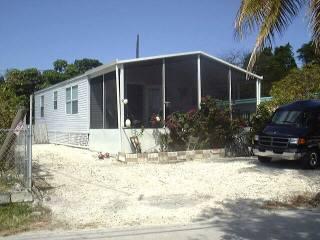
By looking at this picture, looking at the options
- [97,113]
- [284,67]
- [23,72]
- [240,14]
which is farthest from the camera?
[284,67]

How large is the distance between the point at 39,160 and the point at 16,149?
5.35 meters

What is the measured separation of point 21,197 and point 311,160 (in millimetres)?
8516

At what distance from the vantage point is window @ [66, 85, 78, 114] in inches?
880

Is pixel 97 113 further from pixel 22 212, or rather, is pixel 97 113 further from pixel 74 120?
pixel 22 212

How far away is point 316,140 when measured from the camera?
14391 millimetres

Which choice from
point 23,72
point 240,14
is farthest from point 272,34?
point 23,72

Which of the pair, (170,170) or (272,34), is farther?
(170,170)

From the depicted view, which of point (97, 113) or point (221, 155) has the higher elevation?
point (97, 113)

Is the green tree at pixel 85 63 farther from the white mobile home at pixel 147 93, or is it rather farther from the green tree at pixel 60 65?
the white mobile home at pixel 147 93

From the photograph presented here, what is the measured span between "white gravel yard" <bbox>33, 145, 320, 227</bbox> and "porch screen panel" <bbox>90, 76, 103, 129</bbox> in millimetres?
3489

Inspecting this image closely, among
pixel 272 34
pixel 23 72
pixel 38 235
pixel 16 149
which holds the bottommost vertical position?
pixel 38 235

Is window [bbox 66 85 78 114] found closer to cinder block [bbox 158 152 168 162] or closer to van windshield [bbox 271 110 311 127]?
cinder block [bbox 158 152 168 162]

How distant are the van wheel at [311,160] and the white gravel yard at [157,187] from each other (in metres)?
0.30

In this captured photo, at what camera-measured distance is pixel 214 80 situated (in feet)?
64.0
